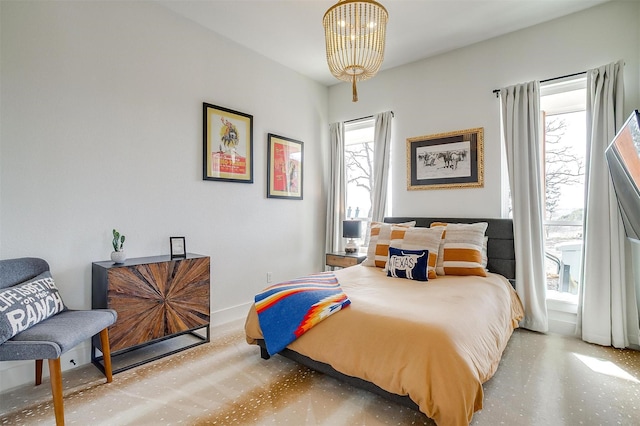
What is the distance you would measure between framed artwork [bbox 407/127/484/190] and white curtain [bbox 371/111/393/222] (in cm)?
30

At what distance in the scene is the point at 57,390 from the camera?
1.67 meters

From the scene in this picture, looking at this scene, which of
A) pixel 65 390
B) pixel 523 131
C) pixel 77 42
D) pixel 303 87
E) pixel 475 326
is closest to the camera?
pixel 475 326

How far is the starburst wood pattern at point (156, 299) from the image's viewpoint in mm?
2301

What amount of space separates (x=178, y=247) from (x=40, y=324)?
1133 mm

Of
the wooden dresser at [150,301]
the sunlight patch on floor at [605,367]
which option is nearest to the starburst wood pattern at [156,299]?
the wooden dresser at [150,301]

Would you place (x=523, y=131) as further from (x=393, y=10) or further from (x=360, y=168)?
(x=360, y=168)

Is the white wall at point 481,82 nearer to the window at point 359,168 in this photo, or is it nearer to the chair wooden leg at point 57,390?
the window at point 359,168

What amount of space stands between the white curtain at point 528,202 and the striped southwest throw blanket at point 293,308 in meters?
2.06

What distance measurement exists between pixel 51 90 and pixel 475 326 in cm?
334

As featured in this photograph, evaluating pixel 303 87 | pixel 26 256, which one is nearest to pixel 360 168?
pixel 303 87

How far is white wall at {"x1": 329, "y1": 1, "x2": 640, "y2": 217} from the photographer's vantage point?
2828mm

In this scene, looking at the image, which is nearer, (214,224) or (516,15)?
(516,15)

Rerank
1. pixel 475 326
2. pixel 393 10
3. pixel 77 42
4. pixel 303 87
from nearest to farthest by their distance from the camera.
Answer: pixel 475 326 < pixel 77 42 < pixel 393 10 < pixel 303 87

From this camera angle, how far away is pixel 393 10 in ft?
9.58
